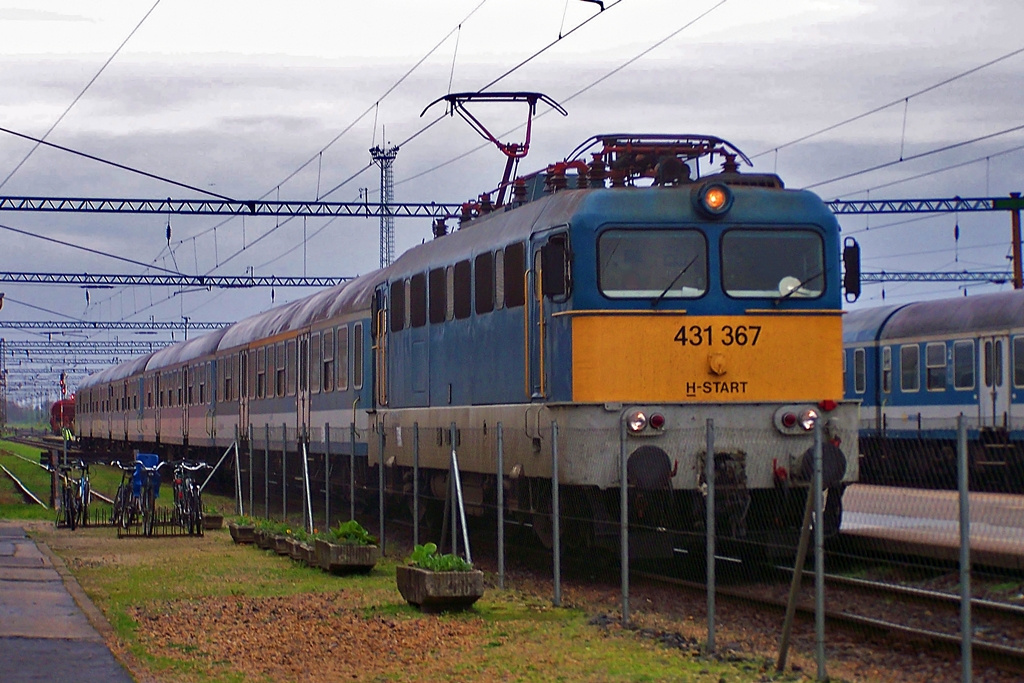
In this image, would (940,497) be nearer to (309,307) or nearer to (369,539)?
(369,539)

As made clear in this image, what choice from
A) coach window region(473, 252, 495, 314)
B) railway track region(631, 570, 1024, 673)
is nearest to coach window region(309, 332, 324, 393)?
coach window region(473, 252, 495, 314)

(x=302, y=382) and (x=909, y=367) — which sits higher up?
(x=909, y=367)

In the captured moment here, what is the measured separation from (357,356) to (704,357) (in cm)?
1005

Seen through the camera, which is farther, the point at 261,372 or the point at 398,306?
the point at 261,372

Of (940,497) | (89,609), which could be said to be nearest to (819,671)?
(940,497)

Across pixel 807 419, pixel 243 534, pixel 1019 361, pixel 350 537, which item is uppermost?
pixel 1019 361

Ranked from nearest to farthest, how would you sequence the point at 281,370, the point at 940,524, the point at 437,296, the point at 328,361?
the point at 940,524 → the point at 437,296 → the point at 328,361 → the point at 281,370

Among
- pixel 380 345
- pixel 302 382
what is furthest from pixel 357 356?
pixel 302 382

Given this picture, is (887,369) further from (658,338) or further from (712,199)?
(658,338)

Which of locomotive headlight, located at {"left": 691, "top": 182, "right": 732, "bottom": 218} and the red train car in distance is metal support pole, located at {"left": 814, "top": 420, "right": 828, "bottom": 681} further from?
the red train car in distance

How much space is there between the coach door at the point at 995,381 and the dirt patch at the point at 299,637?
17411mm

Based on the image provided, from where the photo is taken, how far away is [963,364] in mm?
28969

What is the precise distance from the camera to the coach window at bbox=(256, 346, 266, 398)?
3034 cm

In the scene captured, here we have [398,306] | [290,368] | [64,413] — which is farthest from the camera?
[64,413]
